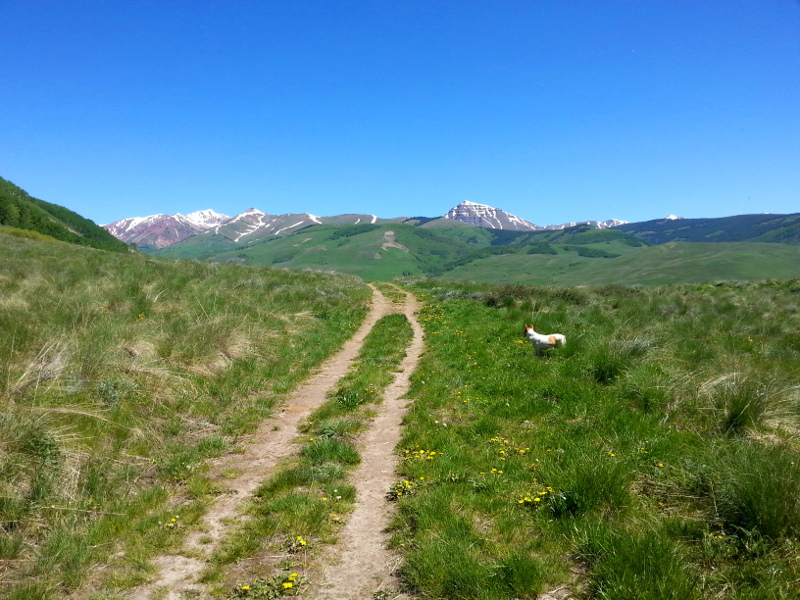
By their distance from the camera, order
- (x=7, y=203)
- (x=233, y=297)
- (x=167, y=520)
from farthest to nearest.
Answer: (x=7, y=203), (x=233, y=297), (x=167, y=520)

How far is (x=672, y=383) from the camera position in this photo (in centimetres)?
833

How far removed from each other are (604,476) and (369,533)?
9.36 ft

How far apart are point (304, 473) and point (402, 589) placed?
2550 mm

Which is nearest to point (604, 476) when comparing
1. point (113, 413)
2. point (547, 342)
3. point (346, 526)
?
point (346, 526)

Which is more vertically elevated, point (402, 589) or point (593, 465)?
point (593, 465)

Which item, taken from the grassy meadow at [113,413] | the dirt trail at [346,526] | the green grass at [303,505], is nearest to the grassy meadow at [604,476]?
the dirt trail at [346,526]

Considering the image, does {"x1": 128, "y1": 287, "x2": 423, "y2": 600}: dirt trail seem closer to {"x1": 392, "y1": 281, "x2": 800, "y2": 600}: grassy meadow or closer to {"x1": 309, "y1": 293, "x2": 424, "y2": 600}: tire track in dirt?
{"x1": 309, "y1": 293, "x2": 424, "y2": 600}: tire track in dirt

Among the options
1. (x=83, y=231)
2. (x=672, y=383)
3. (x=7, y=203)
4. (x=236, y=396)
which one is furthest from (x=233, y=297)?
(x=83, y=231)

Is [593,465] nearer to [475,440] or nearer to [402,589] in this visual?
[475,440]

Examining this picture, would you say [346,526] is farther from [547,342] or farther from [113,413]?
[547,342]

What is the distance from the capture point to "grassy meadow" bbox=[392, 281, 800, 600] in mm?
3855

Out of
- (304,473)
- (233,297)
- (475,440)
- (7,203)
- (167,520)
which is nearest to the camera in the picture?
(167,520)

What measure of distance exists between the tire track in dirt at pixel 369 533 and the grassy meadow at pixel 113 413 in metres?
1.91

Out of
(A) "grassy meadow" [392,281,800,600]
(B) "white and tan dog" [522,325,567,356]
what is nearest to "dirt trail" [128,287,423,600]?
(A) "grassy meadow" [392,281,800,600]
